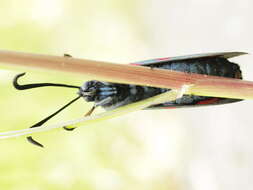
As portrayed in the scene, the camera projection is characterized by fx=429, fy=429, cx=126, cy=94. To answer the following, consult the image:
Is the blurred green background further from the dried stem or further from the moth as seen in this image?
the dried stem

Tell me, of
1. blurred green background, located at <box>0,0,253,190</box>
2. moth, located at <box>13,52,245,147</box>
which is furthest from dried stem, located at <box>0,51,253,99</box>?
blurred green background, located at <box>0,0,253,190</box>

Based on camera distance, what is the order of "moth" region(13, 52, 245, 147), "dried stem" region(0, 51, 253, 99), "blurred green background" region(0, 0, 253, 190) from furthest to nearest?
"blurred green background" region(0, 0, 253, 190) → "moth" region(13, 52, 245, 147) → "dried stem" region(0, 51, 253, 99)

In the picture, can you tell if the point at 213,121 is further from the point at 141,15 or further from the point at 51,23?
the point at 51,23

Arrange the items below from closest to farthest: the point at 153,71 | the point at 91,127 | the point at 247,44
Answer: the point at 153,71 < the point at 247,44 < the point at 91,127

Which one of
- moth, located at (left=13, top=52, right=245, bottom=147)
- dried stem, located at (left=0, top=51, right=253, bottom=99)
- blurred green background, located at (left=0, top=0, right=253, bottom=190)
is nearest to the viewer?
dried stem, located at (left=0, top=51, right=253, bottom=99)

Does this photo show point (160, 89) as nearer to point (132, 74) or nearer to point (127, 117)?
point (132, 74)

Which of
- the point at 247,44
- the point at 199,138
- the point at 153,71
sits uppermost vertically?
the point at 247,44

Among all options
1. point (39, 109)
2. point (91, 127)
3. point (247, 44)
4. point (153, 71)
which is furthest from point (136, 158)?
point (153, 71)

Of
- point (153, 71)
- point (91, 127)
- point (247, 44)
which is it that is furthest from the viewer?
point (91, 127)
